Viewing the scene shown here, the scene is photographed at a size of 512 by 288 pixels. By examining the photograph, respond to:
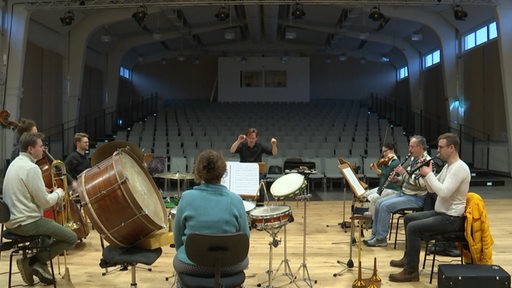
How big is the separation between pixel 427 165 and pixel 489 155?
977 centimetres

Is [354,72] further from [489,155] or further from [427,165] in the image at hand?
[427,165]

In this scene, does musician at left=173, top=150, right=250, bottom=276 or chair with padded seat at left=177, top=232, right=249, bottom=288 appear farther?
musician at left=173, top=150, right=250, bottom=276

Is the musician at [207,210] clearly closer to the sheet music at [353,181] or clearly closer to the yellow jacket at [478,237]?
the yellow jacket at [478,237]

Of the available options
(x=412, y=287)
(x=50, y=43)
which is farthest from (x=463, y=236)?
(x=50, y=43)

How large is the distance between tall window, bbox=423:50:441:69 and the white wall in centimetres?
519

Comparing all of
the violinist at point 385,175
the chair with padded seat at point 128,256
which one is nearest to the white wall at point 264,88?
the violinist at point 385,175

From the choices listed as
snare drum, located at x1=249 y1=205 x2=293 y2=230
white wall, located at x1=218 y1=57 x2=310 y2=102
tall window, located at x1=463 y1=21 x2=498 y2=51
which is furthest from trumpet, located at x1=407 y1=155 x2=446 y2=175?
white wall, located at x1=218 y1=57 x2=310 y2=102

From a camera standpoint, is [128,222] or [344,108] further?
[344,108]

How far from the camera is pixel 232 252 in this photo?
2.53 metres

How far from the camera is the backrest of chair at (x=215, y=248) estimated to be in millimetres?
2471

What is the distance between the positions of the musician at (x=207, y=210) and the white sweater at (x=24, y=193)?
1540 millimetres

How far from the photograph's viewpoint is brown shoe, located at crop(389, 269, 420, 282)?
4.12 metres

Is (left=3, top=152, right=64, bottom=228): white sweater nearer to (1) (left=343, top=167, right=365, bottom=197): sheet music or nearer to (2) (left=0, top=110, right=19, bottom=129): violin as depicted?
(2) (left=0, top=110, right=19, bottom=129): violin

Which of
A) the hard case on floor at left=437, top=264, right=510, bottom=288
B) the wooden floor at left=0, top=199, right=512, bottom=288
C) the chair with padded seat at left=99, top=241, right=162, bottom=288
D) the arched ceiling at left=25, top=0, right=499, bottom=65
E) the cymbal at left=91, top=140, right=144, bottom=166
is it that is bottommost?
the wooden floor at left=0, top=199, right=512, bottom=288
